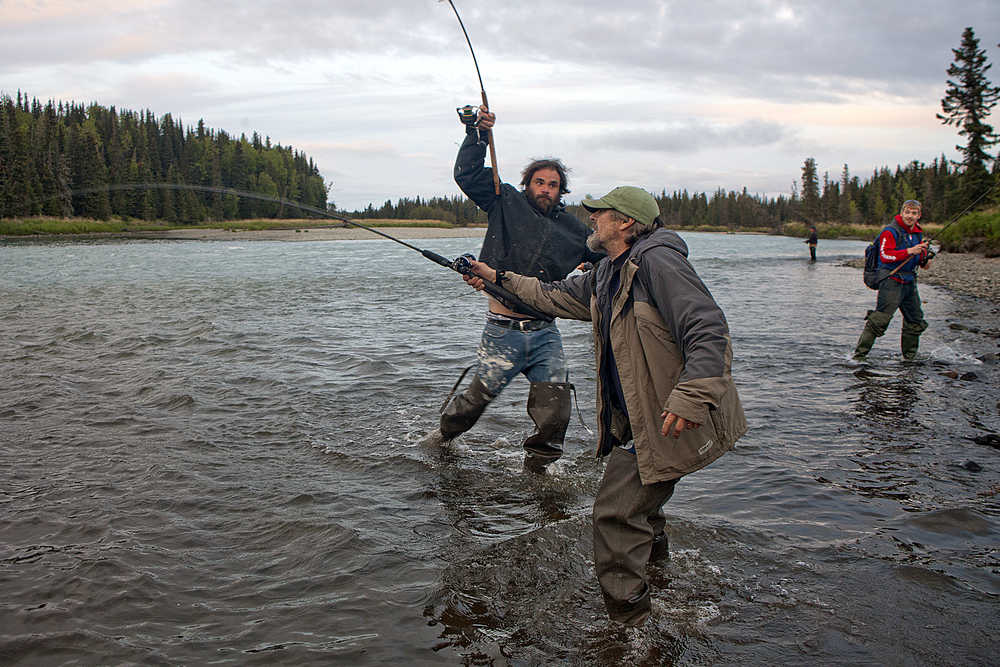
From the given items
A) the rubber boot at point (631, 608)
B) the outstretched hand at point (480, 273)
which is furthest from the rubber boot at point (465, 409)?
the rubber boot at point (631, 608)

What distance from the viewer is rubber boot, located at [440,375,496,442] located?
602 cm

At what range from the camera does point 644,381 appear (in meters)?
3.39

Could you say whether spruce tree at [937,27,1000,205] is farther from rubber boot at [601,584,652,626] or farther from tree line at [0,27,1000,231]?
rubber boot at [601,584,652,626]

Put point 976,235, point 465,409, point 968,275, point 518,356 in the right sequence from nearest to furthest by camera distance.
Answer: point 518,356 → point 465,409 → point 968,275 → point 976,235

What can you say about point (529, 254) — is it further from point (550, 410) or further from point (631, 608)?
point (631, 608)

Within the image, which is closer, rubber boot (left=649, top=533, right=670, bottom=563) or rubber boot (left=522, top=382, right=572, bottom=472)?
rubber boot (left=649, top=533, right=670, bottom=563)

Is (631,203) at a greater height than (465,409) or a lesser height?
greater

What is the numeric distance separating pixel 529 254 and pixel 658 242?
2306 millimetres

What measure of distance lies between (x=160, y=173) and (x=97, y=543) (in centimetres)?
14703

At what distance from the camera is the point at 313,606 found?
4094 millimetres

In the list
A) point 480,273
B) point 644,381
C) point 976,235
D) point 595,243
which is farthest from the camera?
point 976,235

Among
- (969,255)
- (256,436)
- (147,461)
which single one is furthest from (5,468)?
(969,255)

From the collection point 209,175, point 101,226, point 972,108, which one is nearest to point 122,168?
point 209,175

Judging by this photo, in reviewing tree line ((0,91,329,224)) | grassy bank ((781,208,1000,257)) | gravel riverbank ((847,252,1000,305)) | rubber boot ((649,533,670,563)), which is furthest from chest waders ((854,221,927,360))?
tree line ((0,91,329,224))
